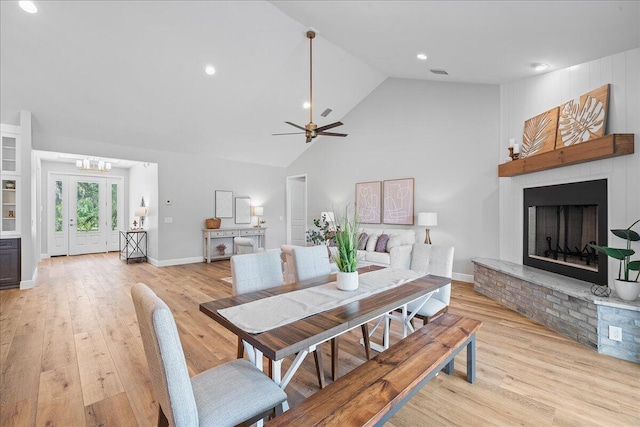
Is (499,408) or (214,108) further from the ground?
(214,108)

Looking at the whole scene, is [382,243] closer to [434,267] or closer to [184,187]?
[434,267]

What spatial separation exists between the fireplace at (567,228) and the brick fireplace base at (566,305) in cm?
16

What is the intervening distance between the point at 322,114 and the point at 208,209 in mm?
3689

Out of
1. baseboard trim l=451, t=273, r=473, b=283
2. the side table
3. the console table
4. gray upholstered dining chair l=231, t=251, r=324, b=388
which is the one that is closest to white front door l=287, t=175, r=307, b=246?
the console table

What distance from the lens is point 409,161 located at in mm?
5922

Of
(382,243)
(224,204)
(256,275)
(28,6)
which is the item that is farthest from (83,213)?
(256,275)

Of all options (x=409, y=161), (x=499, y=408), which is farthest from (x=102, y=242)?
(x=499, y=408)

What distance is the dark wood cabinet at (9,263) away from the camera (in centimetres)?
459

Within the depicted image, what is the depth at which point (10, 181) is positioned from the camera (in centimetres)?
473

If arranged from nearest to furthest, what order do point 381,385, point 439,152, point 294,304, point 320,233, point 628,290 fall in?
point 381,385, point 294,304, point 628,290, point 439,152, point 320,233

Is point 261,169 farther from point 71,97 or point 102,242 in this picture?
point 102,242

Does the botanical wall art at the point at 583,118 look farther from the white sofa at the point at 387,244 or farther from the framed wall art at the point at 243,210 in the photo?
the framed wall art at the point at 243,210

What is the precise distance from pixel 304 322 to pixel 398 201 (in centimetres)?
491

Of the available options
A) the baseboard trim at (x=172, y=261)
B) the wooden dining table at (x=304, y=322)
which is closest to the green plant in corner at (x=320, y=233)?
the baseboard trim at (x=172, y=261)
